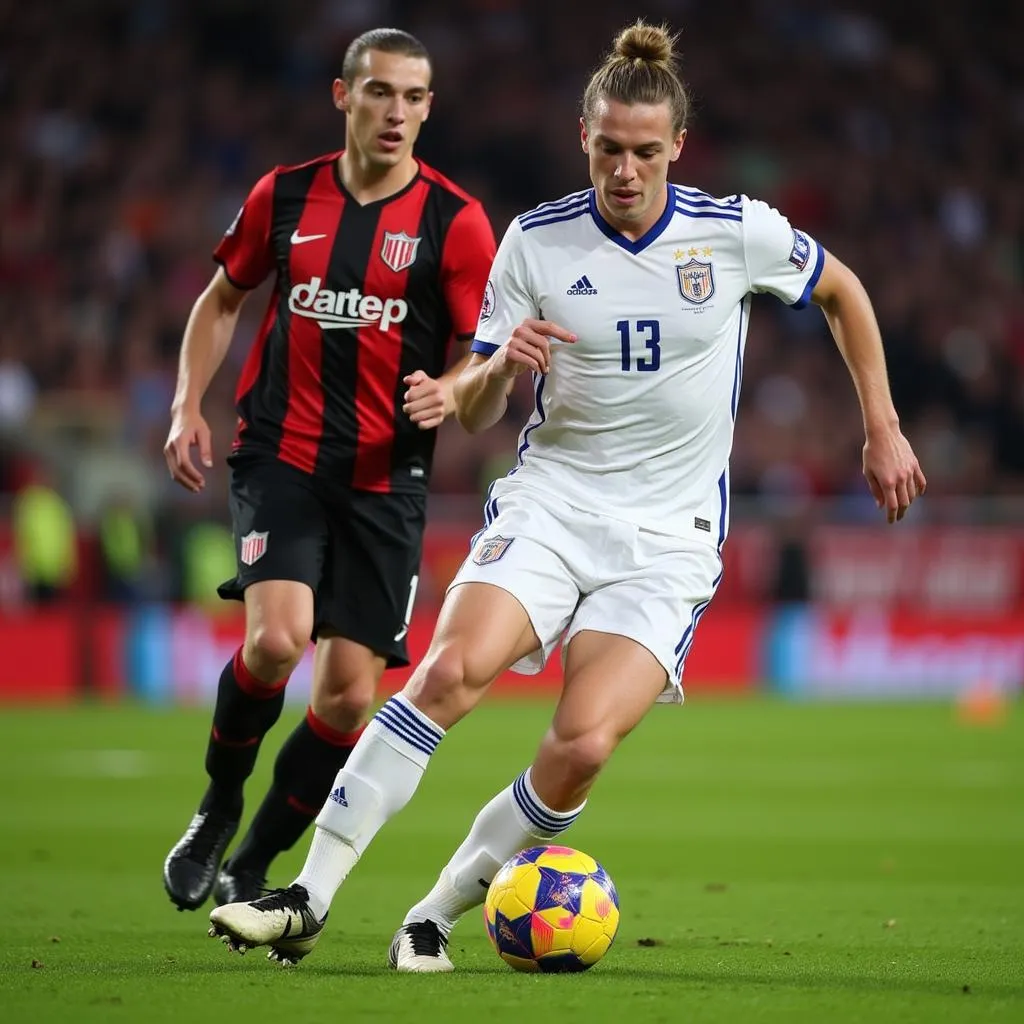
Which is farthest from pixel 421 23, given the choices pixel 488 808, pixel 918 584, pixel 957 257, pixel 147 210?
pixel 488 808

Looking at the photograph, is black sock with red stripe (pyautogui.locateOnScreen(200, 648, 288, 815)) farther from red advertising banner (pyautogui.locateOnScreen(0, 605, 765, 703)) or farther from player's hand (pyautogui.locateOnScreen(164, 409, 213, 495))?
red advertising banner (pyautogui.locateOnScreen(0, 605, 765, 703))

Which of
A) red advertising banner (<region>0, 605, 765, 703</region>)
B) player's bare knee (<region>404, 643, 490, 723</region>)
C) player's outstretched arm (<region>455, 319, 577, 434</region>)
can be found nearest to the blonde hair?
player's outstretched arm (<region>455, 319, 577, 434</region>)

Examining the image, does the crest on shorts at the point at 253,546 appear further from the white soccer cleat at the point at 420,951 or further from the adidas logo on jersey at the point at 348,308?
the white soccer cleat at the point at 420,951

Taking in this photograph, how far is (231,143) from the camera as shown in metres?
22.1

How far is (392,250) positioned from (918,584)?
483 inches

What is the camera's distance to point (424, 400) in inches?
216

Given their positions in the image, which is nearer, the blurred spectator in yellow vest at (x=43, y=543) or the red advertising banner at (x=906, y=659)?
the blurred spectator in yellow vest at (x=43, y=543)

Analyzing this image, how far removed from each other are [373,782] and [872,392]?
1.75 meters

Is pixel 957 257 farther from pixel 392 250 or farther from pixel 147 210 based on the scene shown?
pixel 392 250

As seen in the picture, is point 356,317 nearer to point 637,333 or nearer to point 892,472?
point 637,333

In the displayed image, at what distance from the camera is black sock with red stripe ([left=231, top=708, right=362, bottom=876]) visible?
6211 millimetres

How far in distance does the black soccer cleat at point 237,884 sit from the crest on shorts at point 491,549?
66.1 inches

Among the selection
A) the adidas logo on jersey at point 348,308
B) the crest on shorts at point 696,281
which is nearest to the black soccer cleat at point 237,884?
the adidas logo on jersey at point 348,308

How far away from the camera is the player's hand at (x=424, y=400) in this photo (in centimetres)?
544
